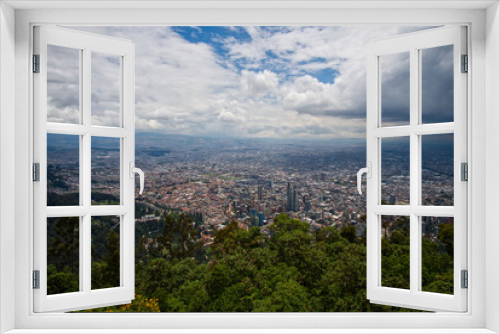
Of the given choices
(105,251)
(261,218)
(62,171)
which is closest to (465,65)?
(261,218)

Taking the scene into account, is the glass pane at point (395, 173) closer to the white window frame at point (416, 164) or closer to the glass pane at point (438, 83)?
the glass pane at point (438, 83)

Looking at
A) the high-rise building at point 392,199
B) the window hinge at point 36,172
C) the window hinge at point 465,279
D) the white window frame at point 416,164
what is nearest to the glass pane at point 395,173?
the high-rise building at point 392,199

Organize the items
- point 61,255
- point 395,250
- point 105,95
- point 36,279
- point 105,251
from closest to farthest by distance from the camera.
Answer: point 36,279 < point 61,255 < point 105,95 < point 105,251 < point 395,250

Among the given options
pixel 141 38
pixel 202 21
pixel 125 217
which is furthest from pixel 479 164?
pixel 141 38

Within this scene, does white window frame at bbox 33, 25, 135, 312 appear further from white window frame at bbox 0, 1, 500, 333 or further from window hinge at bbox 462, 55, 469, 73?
window hinge at bbox 462, 55, 469, 73

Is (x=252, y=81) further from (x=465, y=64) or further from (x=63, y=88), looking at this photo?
(x=465, y=64)

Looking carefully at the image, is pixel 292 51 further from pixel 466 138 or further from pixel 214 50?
pixel 466 138
